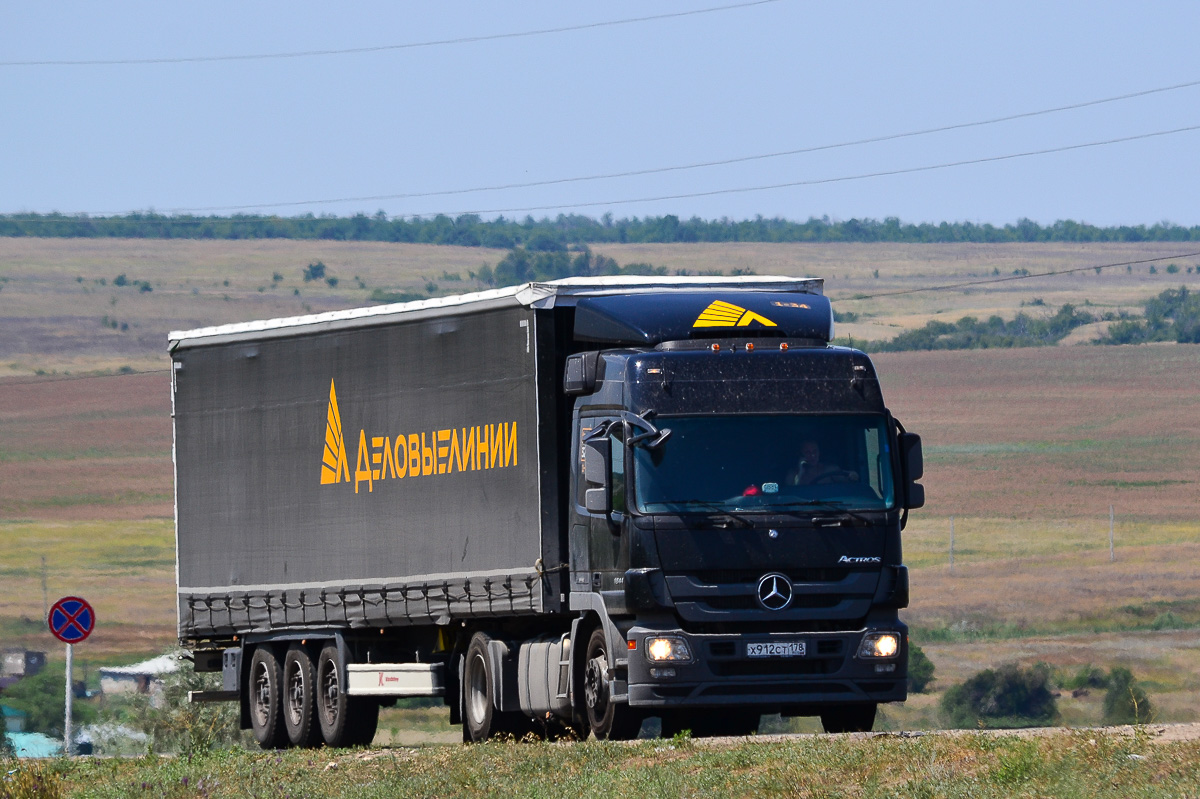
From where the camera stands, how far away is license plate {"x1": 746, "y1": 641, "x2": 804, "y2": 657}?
15.3 m

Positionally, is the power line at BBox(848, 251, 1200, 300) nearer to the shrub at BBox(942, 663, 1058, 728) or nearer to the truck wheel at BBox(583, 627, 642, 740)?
the shrub at BBox(942, 663, 1058, 728)

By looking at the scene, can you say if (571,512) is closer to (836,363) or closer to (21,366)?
(836,363)

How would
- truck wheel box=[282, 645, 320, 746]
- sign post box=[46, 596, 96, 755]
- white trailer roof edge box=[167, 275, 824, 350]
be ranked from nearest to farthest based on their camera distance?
1. white trailer roof edge box=[167, 275, 824, 350]
2. truck wheel box=[282, 645, 320, 746]
3. sign post box=[46, 596, 96, 755]

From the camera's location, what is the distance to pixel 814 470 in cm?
1563

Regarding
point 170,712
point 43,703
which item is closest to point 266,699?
point 170,712

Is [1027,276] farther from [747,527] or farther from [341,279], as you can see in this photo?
[747,527]

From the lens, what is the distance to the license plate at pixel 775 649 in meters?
15.3

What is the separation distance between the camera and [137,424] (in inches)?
4395

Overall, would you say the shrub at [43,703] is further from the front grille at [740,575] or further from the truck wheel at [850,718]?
the front grille at [740,575]

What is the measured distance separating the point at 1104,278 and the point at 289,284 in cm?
6230

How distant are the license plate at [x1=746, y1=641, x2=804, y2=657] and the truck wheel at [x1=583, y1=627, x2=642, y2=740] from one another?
A: 3.85ft

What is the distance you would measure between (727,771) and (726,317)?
4844 mm

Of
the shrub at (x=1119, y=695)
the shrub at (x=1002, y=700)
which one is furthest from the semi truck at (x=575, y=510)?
the shrub at (x=1002, y=700)

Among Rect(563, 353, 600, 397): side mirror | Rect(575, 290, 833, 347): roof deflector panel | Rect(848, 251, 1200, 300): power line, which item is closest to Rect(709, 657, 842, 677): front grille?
Rect(563, 353, 600, 397): side mirror
